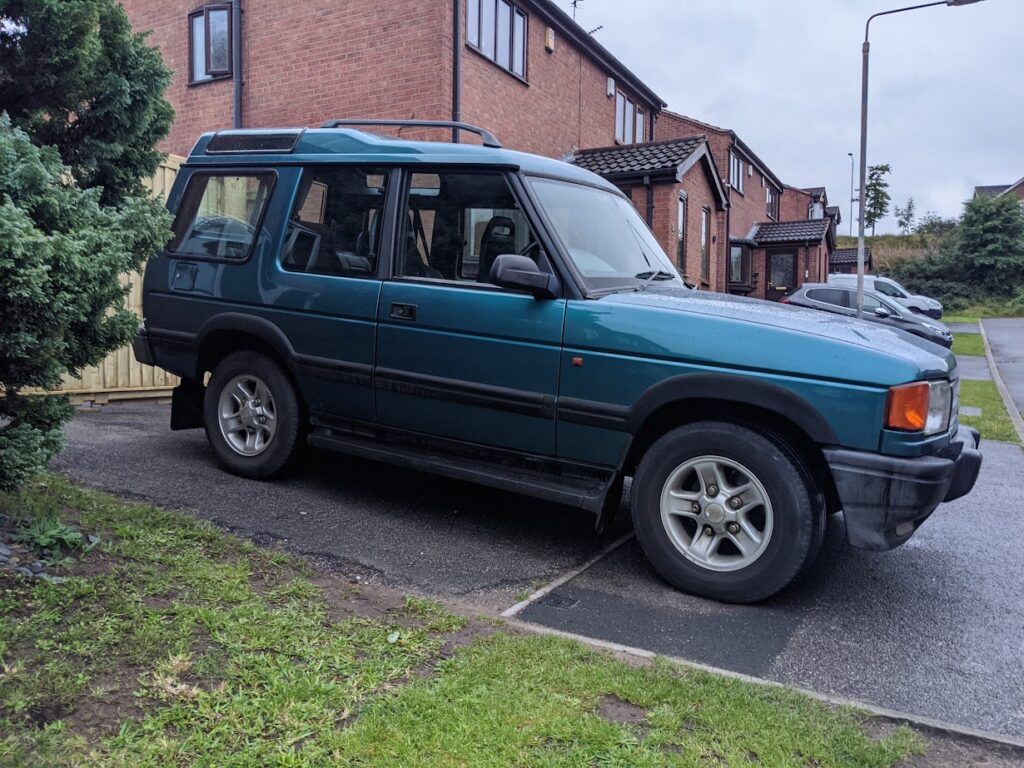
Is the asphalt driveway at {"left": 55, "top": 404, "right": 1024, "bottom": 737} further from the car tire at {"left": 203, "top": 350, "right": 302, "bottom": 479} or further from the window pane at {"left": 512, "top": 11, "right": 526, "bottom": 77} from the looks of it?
the window pane at {"left": 512, "top": 11, "right": 526, "bottom": 77}

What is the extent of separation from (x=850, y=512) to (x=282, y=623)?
237cm

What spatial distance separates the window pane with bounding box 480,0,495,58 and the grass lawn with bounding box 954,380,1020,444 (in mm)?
9409

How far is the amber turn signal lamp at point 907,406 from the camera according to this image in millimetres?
3471

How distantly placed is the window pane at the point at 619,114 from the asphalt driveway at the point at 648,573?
1631cm

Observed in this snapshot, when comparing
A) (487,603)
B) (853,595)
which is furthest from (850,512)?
(487,603)

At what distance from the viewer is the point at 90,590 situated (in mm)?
3170

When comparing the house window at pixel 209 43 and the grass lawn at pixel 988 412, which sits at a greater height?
the house window at pixel 209 43

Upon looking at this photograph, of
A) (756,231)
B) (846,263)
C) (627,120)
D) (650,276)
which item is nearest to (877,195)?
(846,263)

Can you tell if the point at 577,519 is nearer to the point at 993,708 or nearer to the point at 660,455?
the point at 660,455

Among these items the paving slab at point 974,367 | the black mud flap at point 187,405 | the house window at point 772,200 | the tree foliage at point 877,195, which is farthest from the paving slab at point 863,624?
the tree foliage at point 877,195

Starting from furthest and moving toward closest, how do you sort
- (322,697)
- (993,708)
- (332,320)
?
(332,320), (993,708), (322,697)

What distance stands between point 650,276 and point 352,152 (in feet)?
6.30

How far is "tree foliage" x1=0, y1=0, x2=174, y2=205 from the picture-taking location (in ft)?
11.7

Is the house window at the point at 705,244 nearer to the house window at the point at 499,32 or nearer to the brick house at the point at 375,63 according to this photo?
the brick house at the point at 375,63
